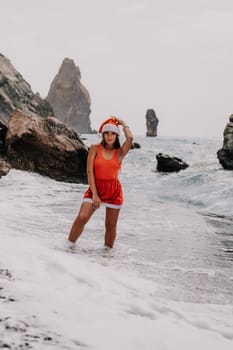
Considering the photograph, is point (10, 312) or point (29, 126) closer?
point (10, 312)

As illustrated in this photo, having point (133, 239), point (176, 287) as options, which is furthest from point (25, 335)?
point (133, 239)

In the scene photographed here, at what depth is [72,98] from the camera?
19250 centimetres

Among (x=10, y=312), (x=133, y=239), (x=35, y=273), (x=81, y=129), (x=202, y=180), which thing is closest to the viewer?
(x=10, y=312)

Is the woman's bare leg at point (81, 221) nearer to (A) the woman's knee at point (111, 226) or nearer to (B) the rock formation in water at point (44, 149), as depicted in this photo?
(A) the woman's knee at point (111, 226)

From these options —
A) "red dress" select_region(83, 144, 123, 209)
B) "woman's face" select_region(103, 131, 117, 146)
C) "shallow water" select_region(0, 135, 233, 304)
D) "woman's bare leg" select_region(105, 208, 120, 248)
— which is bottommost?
"shallow water" select_region(0, 135, 233, 304)

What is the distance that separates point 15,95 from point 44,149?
55.7 meters

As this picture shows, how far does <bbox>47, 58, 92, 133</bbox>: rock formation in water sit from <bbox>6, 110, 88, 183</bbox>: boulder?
578 feet

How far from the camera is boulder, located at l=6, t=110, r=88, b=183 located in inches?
557

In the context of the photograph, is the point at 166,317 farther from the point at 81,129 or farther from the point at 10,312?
the point at 81,129

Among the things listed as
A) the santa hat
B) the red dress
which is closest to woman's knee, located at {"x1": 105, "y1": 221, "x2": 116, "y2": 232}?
the red dress

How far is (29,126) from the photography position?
1424 centimetres

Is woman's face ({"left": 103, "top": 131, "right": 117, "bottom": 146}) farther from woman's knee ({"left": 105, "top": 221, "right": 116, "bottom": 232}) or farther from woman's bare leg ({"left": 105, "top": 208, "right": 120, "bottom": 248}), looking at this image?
woman's knee ({"left": 105, "top": 221, "right": 116, "bottom": 232})

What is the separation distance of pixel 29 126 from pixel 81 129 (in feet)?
583

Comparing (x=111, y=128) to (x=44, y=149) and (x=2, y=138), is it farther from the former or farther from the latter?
(x=2, y=138)
